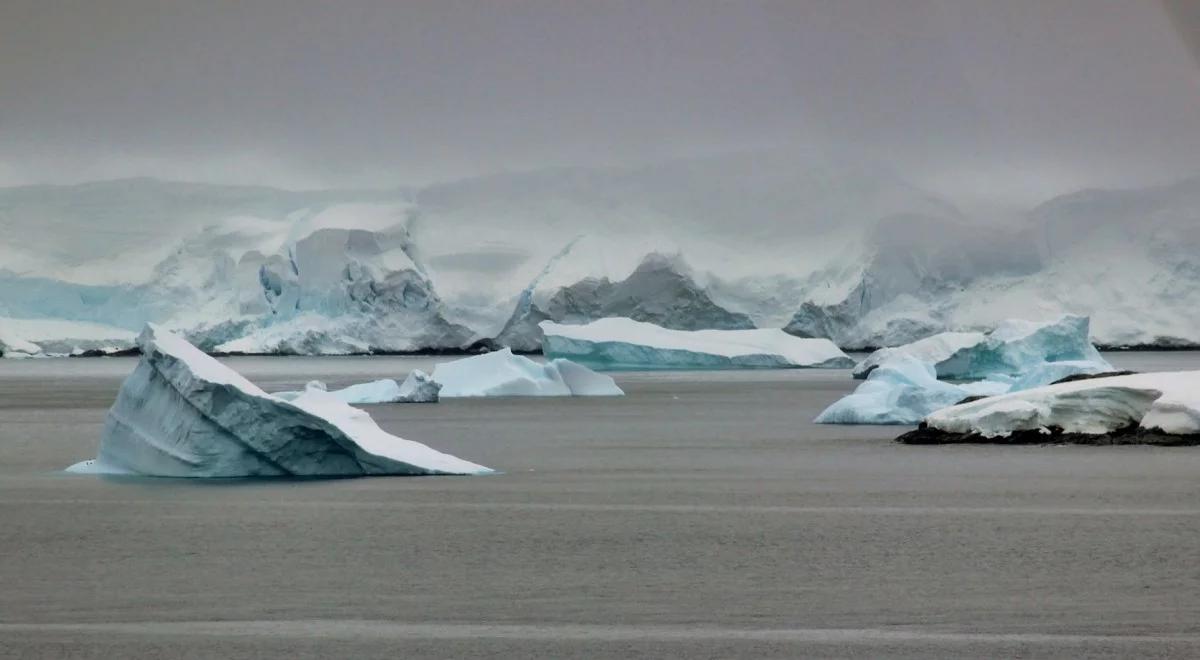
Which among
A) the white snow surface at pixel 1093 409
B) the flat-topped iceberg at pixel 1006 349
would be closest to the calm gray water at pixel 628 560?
the white snow surface at pixel 1093 409

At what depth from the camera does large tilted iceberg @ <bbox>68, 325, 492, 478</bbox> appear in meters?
13.2

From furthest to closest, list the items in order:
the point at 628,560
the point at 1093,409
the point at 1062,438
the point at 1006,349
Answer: the point at 1006,349
the point at 1062,438
the point at 1093,409
the point at 628,560

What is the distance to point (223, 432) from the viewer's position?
1393 cm

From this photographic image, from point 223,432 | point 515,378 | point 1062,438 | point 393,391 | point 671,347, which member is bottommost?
point 1062,438

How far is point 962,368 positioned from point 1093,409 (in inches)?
967

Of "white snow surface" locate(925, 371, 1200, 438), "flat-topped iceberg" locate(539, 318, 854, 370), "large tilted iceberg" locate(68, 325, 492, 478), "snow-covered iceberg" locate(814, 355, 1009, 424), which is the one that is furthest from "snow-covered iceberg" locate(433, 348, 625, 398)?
"large tilted iceberg" locate(68, 325, 492, 478)

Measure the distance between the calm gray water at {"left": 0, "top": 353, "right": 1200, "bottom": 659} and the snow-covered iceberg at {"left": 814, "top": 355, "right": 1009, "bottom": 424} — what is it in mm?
5539

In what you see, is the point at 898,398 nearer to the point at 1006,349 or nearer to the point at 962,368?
the point at 1006,349

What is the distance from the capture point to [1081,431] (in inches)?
723

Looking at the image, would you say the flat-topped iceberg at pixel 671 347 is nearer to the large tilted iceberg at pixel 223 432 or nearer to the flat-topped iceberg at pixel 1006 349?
the flat-topped iceberg at pixel 1006 349

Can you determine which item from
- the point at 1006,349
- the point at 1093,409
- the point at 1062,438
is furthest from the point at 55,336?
the point at 1093,409

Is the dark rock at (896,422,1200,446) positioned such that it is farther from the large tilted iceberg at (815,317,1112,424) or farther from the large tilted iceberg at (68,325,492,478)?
the large tilted iceberg at (68,325,492,478)

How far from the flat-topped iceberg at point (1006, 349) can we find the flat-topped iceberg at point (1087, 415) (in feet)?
53.7

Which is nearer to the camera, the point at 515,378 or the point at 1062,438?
the point at 1062,438
